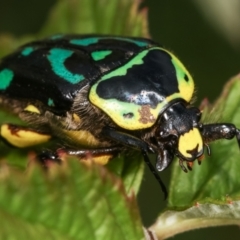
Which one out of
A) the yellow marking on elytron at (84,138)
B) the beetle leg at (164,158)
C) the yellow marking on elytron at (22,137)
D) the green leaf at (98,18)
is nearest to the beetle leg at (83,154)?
the yellow marking on elytron at (84,138)

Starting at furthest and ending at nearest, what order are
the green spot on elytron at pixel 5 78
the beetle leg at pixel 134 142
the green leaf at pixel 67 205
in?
the green spot on elytron at pixel 5 78
the beetle leg at pixel 134 142
the green leaf at pixel 67 205

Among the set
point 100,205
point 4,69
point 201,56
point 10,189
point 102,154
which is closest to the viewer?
point 10,189

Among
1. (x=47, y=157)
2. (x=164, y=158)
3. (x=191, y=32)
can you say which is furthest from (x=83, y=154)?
(x=191, y=32)

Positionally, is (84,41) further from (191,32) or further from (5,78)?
(191,32)

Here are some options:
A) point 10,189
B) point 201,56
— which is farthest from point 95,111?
point 201,56

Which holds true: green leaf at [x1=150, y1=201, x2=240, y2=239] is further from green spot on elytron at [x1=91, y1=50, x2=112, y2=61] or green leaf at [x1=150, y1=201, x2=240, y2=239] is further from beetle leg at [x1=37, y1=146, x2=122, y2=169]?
green spot on elytron at [x1=91, y1=50, x2=112, y2=61]

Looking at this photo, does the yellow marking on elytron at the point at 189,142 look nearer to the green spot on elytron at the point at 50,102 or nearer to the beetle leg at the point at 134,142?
the beetle leg at the point at 134,142

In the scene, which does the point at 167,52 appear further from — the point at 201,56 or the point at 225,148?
the point at 201,56
